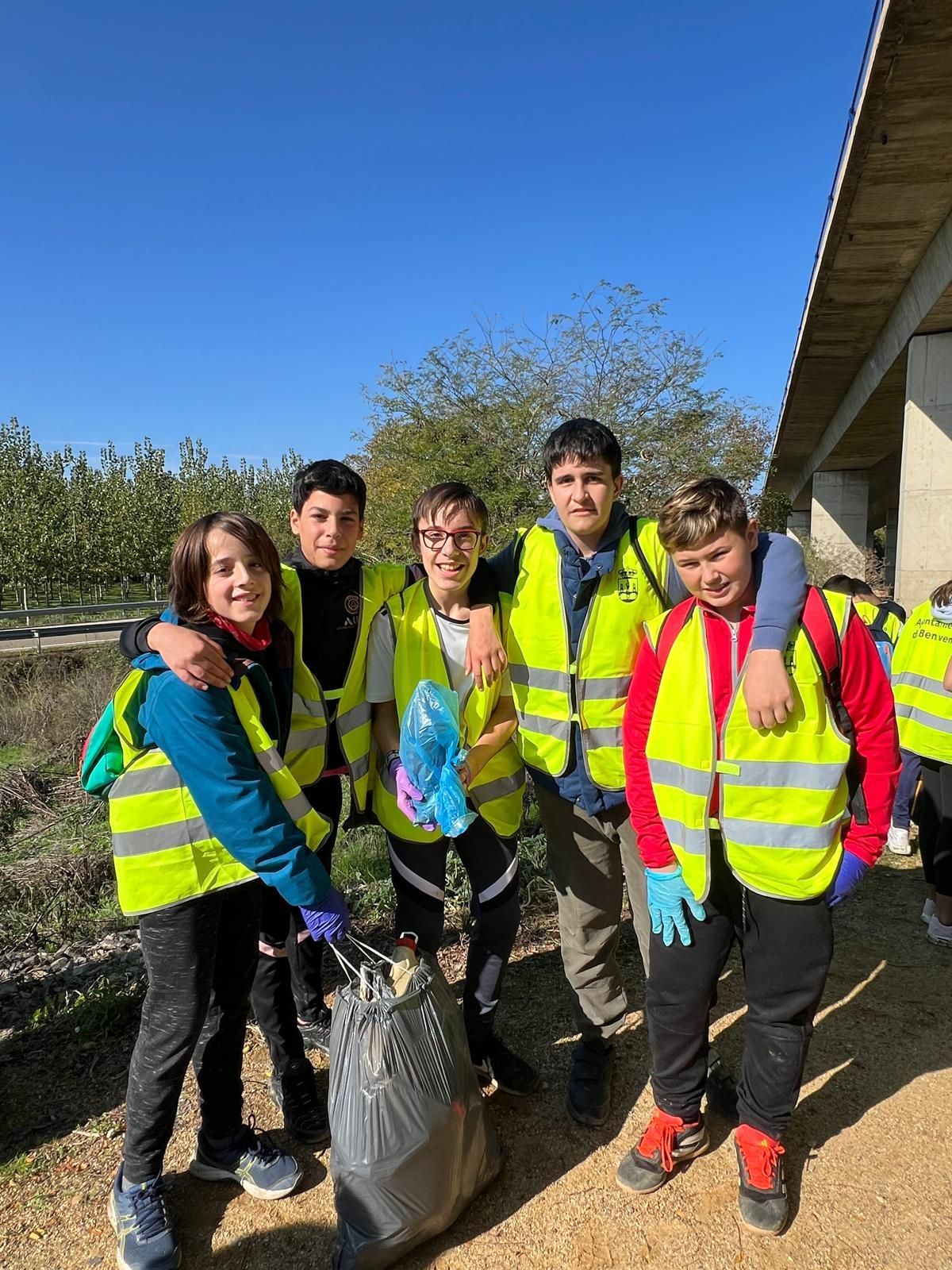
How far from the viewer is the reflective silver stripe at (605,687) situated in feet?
7.84

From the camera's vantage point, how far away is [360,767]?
2508 mm

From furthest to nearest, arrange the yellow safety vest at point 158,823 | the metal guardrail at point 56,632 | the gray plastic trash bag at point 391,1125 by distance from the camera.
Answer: the metal guardrail at point 56,632 → the yellow safety vest at point 158,823 → the gray plastic trash bag at point 391,1125

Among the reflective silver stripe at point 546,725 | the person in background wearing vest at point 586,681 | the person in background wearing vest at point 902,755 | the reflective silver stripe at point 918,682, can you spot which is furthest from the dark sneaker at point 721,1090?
the person in background wearing vest at point 902,755

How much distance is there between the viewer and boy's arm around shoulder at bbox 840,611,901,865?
6.57ft

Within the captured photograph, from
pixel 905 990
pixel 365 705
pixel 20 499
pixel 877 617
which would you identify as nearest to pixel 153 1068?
pixel 365 705

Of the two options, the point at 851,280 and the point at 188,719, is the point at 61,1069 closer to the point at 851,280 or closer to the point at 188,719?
the point at 188,719

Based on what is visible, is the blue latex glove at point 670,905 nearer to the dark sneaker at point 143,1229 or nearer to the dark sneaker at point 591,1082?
the dark sneaker at point 591,1082

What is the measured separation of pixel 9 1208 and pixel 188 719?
63.2 inches

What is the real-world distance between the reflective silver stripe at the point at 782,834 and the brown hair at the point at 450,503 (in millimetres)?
1187

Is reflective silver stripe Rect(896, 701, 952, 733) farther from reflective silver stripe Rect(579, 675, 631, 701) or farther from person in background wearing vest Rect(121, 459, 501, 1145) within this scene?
person in background wearing vest Rect(121, 459, 501, 1145)

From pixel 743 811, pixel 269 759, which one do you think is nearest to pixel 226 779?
pixel 269 759

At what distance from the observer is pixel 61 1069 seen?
2.70 m

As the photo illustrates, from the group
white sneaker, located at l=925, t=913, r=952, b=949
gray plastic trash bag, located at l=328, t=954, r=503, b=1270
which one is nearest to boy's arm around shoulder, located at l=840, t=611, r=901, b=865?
gray plastic trash bag, located at l=328, t=954, r=503, b=1270

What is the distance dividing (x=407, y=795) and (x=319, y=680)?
0.51 m
